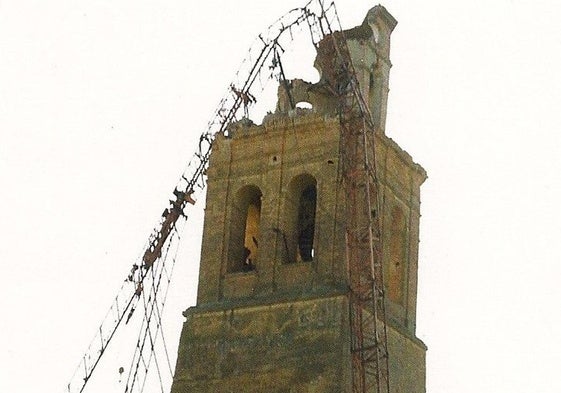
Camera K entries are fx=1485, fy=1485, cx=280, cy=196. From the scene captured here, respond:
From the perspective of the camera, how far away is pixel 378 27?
144 feet

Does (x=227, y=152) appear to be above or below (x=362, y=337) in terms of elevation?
above

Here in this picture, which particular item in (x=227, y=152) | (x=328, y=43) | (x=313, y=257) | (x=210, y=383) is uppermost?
(x=328, y=43)

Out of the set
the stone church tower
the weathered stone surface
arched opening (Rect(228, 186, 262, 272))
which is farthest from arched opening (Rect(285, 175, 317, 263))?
the weathered stone surface

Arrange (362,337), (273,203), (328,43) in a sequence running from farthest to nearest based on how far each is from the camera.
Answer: (328,43)
(273,203)
(362,337)

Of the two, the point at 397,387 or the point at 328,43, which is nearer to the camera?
the point at 397,387

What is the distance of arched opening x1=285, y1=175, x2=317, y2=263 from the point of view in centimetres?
3950

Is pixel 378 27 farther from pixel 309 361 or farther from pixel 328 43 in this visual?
A: pixel 309 361

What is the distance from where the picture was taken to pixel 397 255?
40.8 m

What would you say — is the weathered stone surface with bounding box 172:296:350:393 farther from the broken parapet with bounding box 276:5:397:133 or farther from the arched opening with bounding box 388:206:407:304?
the broken parapet with bounding box 276:5:397:133

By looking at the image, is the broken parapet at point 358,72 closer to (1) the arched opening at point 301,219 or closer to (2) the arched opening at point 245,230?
(1) the arched opening at point 301,219

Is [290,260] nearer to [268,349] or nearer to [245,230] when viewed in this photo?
[245,230]

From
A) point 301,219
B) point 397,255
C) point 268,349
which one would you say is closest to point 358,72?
point 301,219

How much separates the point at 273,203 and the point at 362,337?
16.1 ft

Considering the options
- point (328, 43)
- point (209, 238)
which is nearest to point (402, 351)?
point (209, 238)
